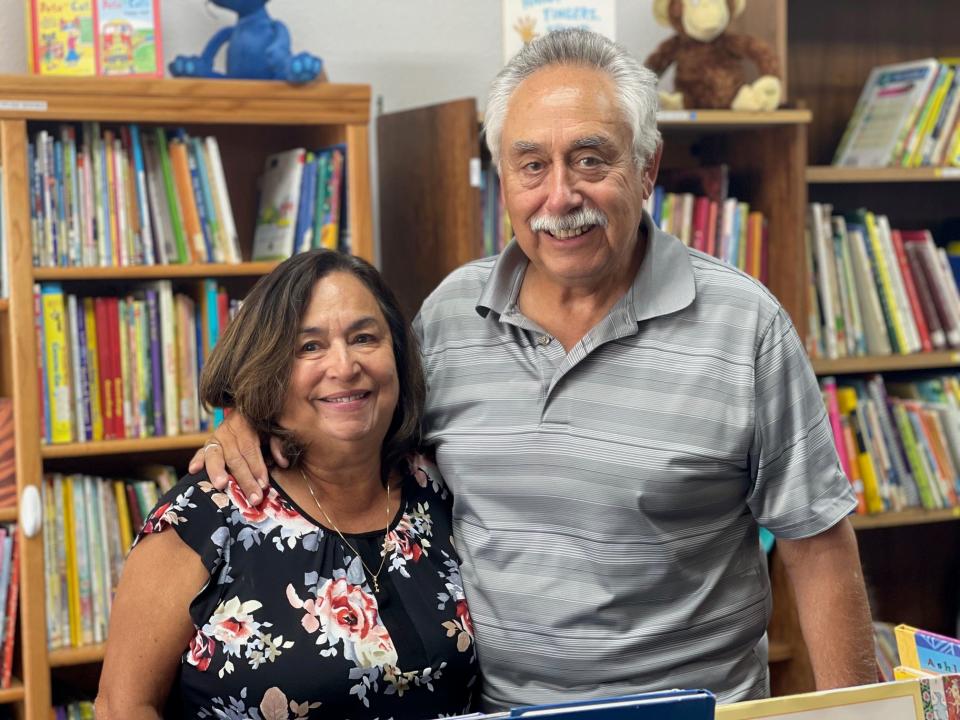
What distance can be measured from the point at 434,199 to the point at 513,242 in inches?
33.0

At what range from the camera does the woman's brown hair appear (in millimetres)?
1620

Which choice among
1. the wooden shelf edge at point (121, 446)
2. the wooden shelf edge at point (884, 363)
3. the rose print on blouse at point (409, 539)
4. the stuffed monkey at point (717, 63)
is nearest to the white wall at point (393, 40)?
the stuffed monkey at point (717, 63)

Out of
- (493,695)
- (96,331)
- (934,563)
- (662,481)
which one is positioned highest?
(96,331)

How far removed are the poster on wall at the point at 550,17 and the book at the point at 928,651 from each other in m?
1.63

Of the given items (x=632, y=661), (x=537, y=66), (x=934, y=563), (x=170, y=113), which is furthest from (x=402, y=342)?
(x=934, y=563)

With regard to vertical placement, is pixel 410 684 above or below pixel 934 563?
above

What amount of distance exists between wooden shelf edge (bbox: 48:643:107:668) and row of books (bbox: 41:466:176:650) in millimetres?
23

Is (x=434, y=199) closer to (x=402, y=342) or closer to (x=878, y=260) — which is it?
(x=402, y=342)

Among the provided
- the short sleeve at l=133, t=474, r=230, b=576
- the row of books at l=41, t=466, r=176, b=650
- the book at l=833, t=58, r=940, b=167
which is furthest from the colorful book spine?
the book at l=833, t=58, r=940, b=167

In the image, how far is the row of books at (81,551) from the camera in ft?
7.50

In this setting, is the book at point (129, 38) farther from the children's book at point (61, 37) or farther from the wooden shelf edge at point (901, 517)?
the wooden shelf edge at point (901, 517)

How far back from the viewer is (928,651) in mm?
1139

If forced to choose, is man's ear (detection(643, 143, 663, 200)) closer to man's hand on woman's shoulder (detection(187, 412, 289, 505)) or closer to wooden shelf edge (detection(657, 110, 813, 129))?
man's hand on woman's shoulder (detection(187, 412, 289, 505))

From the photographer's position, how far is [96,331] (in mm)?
2314
